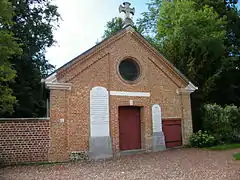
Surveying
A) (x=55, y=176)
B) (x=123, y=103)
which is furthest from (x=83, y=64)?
(x=55, y=176)

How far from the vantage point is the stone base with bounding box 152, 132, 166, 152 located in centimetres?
1352

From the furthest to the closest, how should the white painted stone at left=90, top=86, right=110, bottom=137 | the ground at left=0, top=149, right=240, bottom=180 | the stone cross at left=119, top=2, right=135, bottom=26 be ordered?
the stone cross at left=119, top=2, right=135, bottom=26, the white painted stone at left=90, top=86, right=110, bottom=137, the ground at left=0, top=149, right=240, bottom=180

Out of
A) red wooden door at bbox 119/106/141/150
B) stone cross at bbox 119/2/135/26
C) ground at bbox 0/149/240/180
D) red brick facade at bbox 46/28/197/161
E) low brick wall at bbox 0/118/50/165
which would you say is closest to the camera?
ground at bbox 0/149/240/180

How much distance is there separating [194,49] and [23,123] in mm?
12789

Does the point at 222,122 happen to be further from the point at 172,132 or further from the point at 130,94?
the point at 130,94

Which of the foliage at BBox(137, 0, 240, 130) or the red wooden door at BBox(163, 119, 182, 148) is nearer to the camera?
the red wooden door at BBox(163, 119, 182, 148)

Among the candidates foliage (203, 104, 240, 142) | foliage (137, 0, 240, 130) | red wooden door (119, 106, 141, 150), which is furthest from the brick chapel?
foliage (137, 0, 240, 130)

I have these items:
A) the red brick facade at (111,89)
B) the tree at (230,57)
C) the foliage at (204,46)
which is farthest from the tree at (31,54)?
the tree at (230,57)

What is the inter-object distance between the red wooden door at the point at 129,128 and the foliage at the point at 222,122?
4.96 meters

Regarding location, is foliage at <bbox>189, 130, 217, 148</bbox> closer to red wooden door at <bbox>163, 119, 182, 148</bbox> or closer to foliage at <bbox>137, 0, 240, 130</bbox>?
red wooden door at <bbox>163, 119, 182, 148</bbox>

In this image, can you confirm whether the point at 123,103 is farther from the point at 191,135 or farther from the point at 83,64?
the point at 191,135

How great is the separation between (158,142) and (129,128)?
1.76 metres

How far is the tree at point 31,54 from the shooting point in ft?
56.7

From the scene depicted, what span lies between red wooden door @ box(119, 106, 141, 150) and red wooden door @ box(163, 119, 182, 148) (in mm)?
1619
